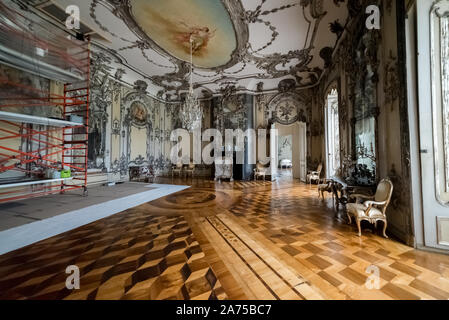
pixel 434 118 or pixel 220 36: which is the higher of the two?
pixel 220 36

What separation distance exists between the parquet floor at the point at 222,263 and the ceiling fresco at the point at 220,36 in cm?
459

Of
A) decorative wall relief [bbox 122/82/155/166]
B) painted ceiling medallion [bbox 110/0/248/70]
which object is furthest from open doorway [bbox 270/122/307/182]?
decorative wall relief [bbox 122/82/155/166]

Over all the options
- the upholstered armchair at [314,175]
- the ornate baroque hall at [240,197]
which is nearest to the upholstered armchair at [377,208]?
the ornate baroque hall at [240,197]

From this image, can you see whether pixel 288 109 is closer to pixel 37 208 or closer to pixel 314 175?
pixel 314 175

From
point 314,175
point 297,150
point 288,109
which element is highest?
point 288,109

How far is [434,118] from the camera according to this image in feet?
6.98

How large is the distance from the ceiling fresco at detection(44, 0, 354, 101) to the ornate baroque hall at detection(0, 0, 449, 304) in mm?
46

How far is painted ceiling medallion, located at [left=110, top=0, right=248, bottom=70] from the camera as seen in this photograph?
3.84 m

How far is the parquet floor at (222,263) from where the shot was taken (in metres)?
1.45

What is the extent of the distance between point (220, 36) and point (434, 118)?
16.0ft

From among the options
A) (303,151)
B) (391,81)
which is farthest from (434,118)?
(303,151)

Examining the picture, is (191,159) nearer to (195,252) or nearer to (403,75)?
(195,252)

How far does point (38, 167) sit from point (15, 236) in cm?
308

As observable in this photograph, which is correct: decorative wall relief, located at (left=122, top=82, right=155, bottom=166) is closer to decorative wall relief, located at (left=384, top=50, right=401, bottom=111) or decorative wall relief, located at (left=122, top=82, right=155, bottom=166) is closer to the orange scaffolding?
the orange scaffolding
